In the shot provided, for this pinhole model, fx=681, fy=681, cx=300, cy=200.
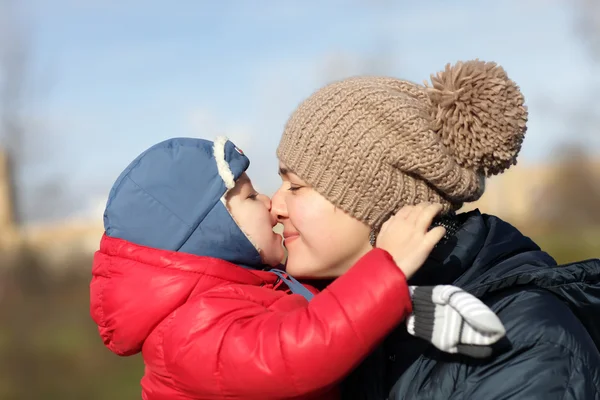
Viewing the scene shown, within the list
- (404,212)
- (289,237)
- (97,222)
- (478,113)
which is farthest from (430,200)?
(97,222)

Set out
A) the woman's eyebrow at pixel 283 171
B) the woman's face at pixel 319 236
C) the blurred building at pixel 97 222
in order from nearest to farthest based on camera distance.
→ the woman's face at pixel 319 236 < the woman's eyebrow at pixel 283 171 < the blurred building at pixel 97 222

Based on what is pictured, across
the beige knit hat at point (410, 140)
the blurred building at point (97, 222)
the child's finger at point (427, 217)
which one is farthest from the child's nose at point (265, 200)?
the blurred building at point (97, 222)

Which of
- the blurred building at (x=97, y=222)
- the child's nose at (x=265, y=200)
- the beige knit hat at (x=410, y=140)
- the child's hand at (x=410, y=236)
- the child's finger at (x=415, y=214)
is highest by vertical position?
the beige knit hat at (x=410, y=140)

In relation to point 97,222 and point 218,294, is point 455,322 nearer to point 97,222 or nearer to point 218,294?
point 218,294

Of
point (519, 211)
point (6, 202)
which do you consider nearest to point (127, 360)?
point (6, 202)

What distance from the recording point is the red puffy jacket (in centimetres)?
174

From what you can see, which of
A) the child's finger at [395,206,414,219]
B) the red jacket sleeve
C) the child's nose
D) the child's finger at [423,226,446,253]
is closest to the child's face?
the child's nose

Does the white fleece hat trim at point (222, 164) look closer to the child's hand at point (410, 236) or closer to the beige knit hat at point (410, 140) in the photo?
the beige knit hat at point (410, 140)

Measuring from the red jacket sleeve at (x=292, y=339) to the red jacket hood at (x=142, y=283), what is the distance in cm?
10

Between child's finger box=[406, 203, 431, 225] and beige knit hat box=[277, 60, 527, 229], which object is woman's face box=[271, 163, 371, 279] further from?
child's finger box=[406, 203, 431, 225]

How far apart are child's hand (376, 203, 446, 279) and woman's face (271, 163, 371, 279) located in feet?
0.53

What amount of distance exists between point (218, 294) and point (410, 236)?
58cm

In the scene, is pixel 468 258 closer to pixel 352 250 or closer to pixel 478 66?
pixel 352 250

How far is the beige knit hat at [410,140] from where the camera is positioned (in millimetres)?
1976
